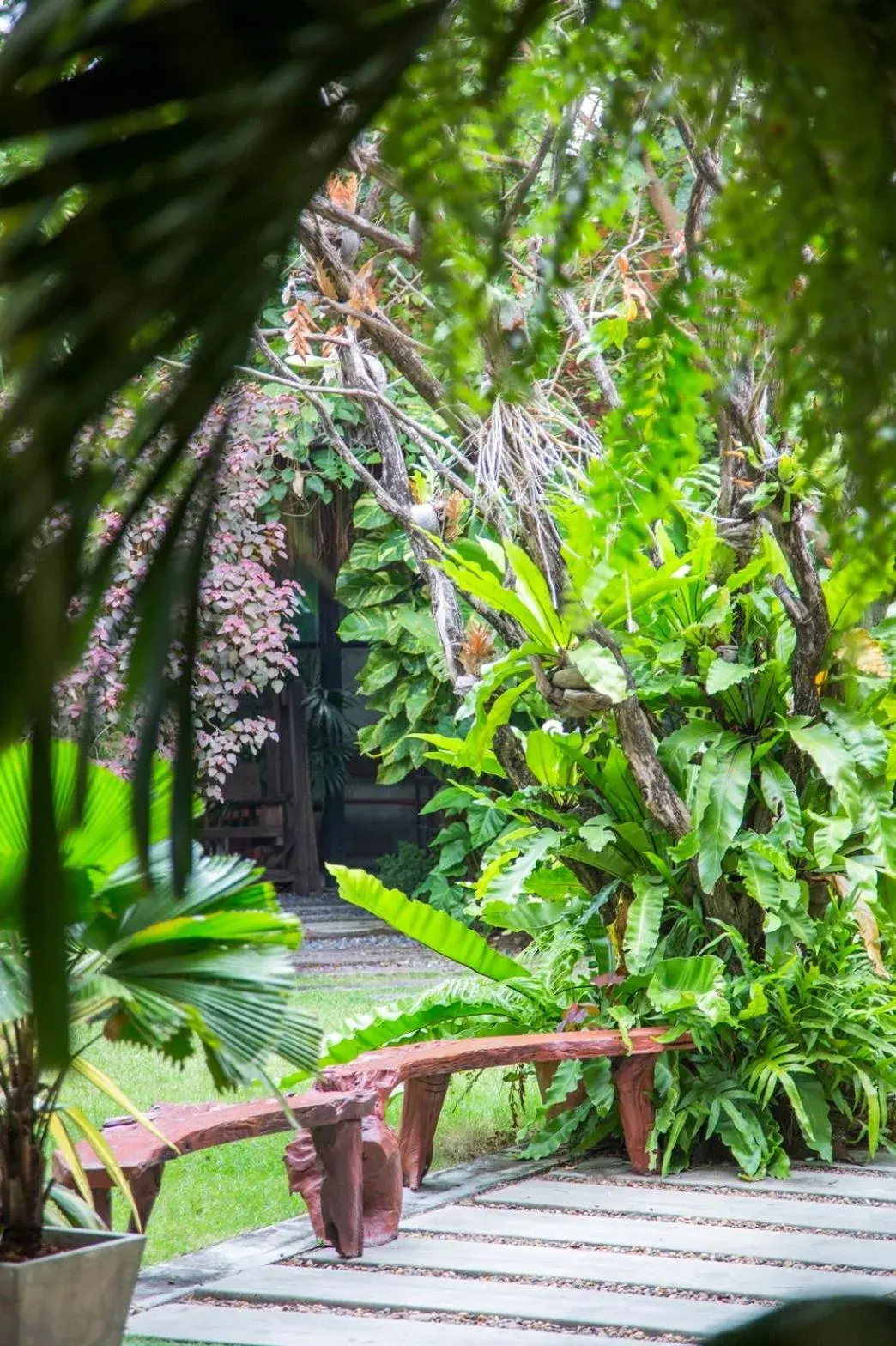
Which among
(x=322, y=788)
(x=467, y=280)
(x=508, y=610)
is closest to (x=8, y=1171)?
(x=508, y=610)

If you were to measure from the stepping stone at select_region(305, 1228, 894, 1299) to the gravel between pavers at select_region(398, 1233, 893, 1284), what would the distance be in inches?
0.5

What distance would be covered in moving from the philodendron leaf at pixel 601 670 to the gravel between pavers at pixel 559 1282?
4.63 ft

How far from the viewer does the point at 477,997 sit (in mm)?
4832

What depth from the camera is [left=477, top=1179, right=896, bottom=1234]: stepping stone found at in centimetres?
396

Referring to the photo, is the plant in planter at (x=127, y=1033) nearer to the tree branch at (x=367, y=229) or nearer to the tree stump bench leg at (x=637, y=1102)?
the tree branch at (x=367, y=229)

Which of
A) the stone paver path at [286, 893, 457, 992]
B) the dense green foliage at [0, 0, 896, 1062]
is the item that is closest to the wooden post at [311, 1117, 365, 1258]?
the dense green foliage at [0, 0, 896, 1062]

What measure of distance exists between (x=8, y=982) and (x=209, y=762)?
565cm

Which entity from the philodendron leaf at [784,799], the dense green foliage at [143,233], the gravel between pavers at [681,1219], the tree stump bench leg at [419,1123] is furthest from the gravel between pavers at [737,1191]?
the dense green foliage at [143,233]

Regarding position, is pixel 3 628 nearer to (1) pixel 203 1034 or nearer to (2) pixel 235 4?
(2) pixel 235 4

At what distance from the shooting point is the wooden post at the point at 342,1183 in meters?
3.72

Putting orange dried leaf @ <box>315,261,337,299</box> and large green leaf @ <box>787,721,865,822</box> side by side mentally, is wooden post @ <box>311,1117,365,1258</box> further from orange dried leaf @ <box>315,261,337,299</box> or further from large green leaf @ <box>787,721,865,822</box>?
orange dried leaf @ <box>315,261,337,299</box>

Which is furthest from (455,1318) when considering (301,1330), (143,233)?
(143,233)

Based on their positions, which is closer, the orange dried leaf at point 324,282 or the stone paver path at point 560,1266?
the stone paver path at point 560,1266

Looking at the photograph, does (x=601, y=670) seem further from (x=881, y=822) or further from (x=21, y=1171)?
(x=21, y=1171)
